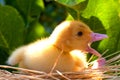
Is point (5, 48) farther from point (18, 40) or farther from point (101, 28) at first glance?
point (101, 28)

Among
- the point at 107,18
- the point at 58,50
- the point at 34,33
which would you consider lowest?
the point at 58,50

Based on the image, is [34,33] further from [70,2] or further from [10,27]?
[70,2]

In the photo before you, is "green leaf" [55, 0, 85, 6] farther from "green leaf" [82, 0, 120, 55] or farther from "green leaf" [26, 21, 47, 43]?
"green leaf" [26, 21, 47, 43]

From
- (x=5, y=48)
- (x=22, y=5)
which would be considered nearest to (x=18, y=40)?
(x=5, y=48)

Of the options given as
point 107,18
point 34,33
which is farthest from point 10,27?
point 107,18

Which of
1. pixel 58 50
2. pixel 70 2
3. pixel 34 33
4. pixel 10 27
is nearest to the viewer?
pixel 58 50

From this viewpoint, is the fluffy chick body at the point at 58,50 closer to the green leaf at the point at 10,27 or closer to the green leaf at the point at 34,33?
the green leaf at the point at 10,27

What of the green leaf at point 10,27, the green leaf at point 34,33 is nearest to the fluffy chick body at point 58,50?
the green leaf at point 10,27

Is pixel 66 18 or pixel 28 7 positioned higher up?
pixel 28 7
